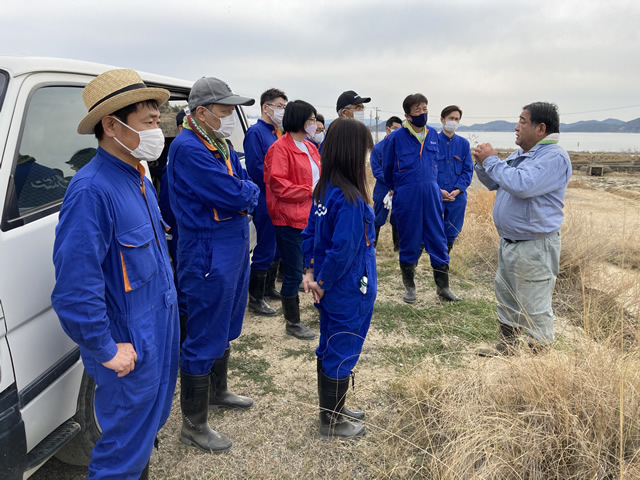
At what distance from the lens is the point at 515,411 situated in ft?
7.56

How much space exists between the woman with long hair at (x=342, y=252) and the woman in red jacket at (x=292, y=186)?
4.32ft

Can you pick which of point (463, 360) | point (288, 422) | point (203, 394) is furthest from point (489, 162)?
point (203, 394)

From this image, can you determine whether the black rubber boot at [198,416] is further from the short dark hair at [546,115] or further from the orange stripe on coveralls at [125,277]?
the short dark hair at [546,115]

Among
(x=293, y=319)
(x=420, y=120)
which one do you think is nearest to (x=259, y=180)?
(x=293, y=319)

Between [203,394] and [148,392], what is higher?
[148,392]

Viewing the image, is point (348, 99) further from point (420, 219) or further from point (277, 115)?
point (420, 219)

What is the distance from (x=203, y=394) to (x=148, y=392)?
0.84 meters

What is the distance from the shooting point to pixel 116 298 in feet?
5.32

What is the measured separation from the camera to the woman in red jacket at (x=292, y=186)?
3.79 meters

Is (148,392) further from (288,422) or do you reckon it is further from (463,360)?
(463,360)

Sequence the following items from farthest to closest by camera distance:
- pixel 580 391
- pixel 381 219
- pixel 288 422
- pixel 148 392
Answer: pixel 381 219, pixel 288 422, pixel 580 391, pixel 148 392

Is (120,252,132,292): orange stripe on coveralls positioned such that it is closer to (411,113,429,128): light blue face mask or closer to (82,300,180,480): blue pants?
(82,300,180,480): blue pants

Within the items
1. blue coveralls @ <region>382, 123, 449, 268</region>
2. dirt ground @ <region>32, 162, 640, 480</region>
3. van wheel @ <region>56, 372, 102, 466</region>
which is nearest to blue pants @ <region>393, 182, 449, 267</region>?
blue coveralls @ <region>382, 123, 449, 268</region>

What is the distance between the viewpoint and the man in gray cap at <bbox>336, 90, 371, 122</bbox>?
493 cm
